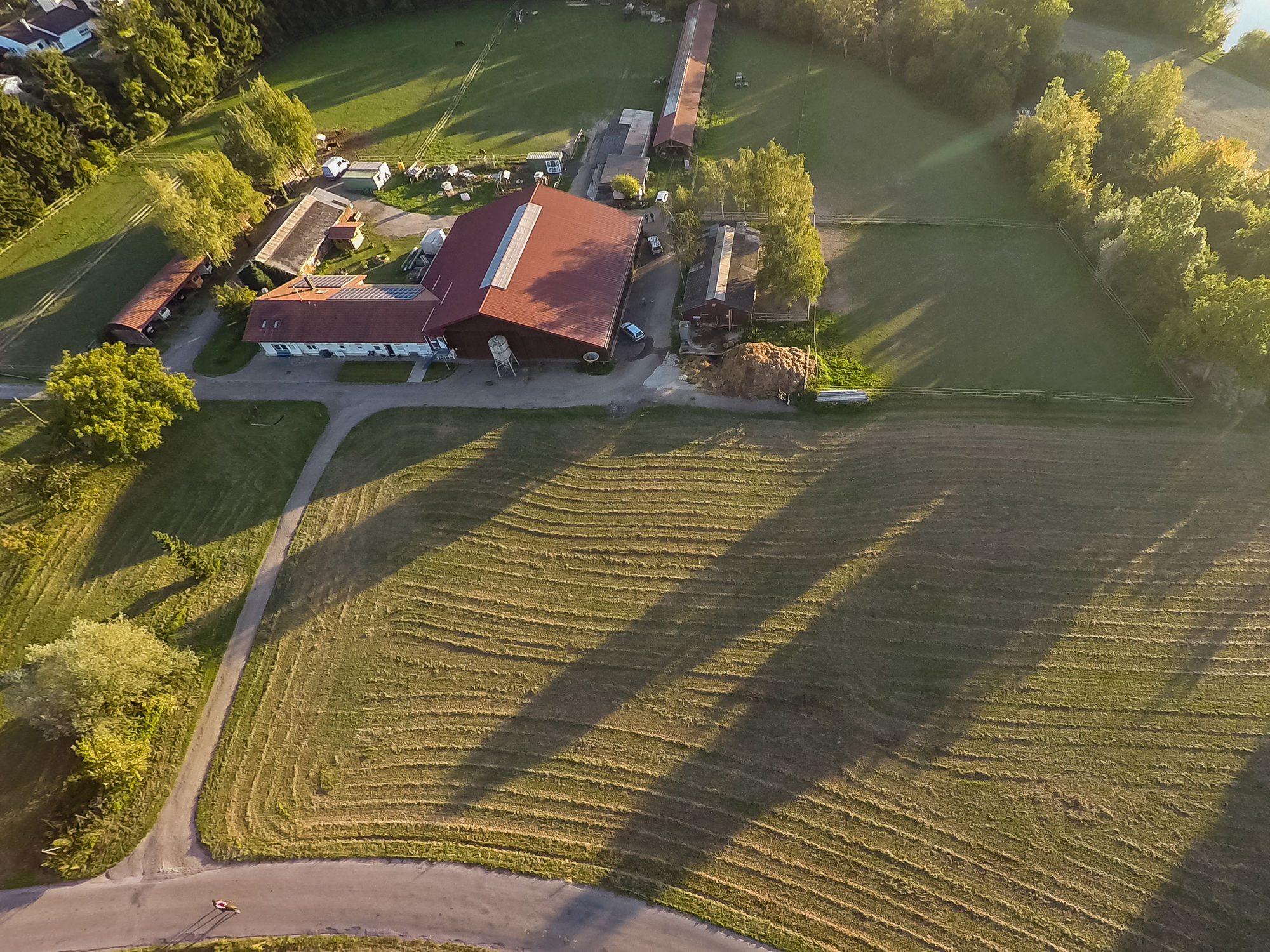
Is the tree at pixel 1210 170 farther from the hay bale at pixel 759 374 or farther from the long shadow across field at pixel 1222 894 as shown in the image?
the long shadow across field at pixel 1222 894

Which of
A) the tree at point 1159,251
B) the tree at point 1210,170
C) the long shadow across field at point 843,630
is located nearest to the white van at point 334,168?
the long shadow across field at point 843,630

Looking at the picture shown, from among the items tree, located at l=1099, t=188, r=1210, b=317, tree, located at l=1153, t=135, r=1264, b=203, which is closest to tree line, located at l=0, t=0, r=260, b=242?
tree, located at l=1099, t=188, r=1210, b=317

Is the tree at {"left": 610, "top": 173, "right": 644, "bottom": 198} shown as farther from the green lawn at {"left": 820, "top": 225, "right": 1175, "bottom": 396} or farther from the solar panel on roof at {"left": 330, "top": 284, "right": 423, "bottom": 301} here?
the solar panel on roof at {"left": 330, "top": 284, "right": 423, "bottom": 301}

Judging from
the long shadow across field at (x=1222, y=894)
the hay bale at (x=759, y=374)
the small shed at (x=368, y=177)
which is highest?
the small shed at (x=368, y=177)

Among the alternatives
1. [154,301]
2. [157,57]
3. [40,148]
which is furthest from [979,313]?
[157,57]

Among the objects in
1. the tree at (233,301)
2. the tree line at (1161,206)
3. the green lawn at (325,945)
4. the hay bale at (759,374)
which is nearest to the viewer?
the green lawn at (325,945)

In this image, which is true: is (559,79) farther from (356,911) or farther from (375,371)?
(356,911)

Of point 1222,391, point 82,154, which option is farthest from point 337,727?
point 82,154
